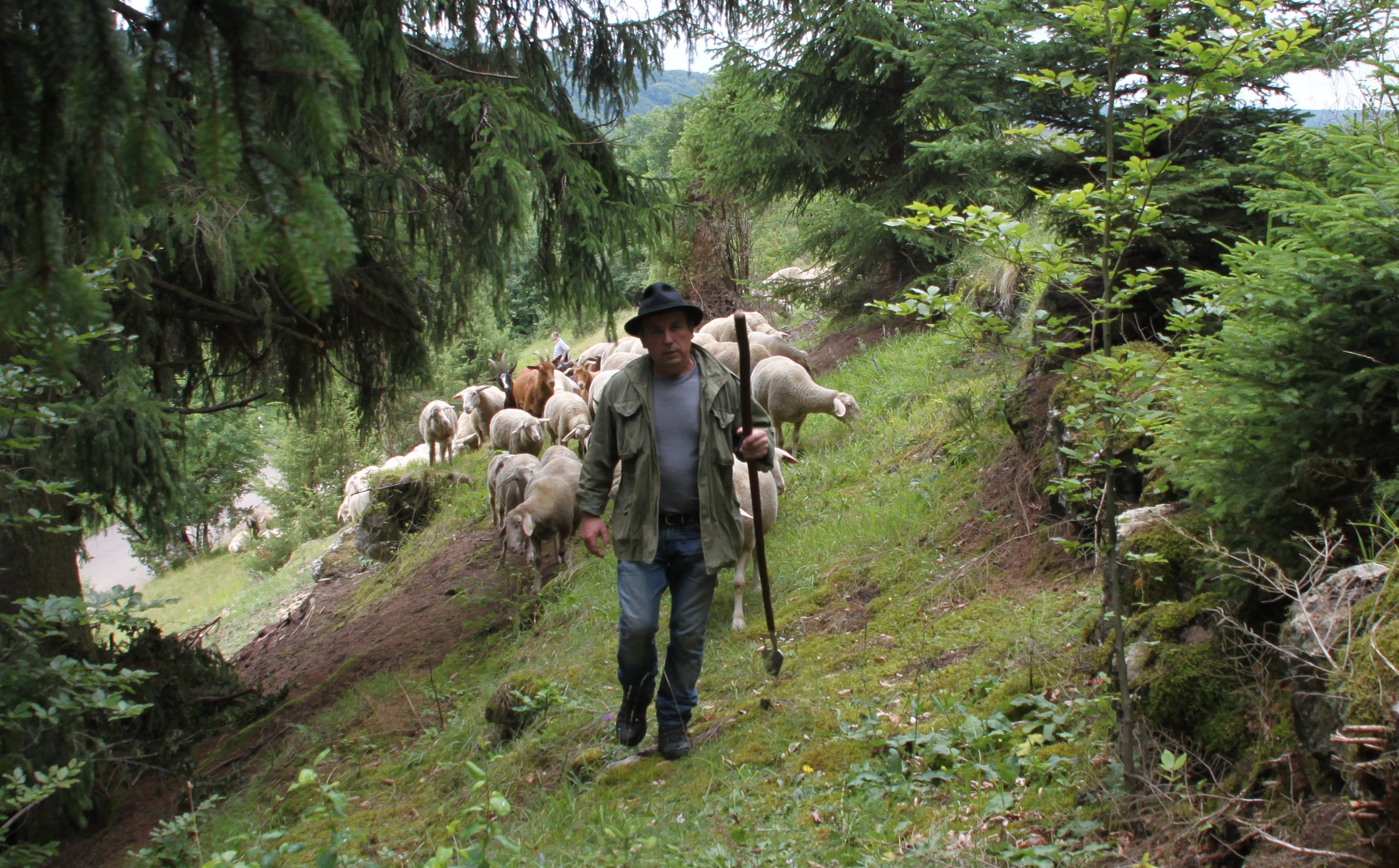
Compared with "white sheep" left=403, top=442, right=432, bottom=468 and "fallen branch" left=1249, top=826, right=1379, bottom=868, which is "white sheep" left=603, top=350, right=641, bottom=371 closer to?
"white sheep" left=403, top=442, right=432, bottom=468

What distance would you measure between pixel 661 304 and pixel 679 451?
751mm

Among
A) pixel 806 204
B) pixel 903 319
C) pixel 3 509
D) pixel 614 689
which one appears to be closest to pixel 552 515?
pixel 614 689

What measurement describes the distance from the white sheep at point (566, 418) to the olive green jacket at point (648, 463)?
27.5 feet

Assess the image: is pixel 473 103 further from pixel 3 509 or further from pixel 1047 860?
pixel 1047 860

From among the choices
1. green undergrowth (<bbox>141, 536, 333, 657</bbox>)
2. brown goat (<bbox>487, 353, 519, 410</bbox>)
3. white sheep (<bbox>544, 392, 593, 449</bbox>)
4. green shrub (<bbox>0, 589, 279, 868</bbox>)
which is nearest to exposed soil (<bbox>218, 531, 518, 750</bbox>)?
green shrub (<bbox>0, 589, 279, 868</bbox>)

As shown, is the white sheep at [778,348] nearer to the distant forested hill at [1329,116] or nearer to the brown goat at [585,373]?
the brown goat at [585,373]

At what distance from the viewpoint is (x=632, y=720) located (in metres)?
5.05

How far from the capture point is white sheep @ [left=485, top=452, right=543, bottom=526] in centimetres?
Result: 1140

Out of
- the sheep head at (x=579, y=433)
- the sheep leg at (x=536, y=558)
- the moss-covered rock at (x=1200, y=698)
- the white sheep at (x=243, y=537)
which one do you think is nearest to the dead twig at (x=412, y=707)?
the sheep leg at (x=536, y=558)

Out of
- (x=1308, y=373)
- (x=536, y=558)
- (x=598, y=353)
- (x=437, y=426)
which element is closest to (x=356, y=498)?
(x=437, y=426)

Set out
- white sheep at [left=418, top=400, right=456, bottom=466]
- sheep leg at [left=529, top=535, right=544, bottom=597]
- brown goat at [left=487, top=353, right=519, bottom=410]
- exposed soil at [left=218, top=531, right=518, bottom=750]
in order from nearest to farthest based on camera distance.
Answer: exposed soil at [left=218, top=531, right=518, bottom=750] → sheep leg at [left=529, top=535, right=544, bottom=597] → white sheep at [left=418, top=400, right=456, bottom=466] → brown goat at [left=487, top=353, right=519, bottom=410]

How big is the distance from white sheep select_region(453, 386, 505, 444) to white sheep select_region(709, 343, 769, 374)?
5868 mm

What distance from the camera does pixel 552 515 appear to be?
10.2 m

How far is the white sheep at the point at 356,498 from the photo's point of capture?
17.7 m
